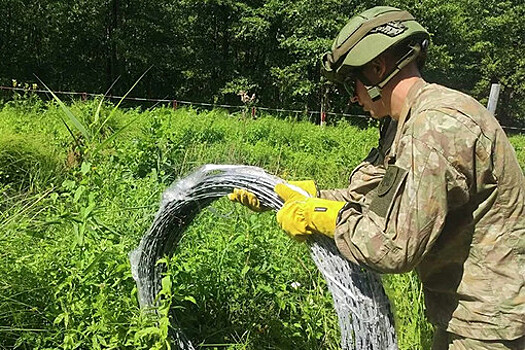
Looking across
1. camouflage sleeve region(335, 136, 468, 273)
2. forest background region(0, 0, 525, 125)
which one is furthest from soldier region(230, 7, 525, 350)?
forest background region(0, 0, 525, 125)

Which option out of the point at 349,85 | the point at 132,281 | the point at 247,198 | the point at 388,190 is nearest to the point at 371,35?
the point at 349,85

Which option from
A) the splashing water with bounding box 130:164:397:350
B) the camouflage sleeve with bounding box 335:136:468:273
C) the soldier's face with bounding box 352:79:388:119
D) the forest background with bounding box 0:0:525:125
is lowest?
the forest background with bounding box 0:0:525:125

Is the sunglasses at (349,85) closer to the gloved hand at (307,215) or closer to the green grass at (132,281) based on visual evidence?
the gloved hand at (307,215)

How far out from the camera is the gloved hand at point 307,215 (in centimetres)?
168

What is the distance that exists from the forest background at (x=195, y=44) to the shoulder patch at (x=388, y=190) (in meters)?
17.9

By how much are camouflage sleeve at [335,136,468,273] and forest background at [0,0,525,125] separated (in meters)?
17.9

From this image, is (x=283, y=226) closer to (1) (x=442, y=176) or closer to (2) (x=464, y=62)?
(1) (x=442, y=176)

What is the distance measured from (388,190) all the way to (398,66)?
386 millimetres

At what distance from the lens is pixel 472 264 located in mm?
1551

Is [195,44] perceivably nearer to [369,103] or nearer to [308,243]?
[308,243]

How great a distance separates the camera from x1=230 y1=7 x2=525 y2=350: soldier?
1.35m

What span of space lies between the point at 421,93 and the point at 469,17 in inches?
1093

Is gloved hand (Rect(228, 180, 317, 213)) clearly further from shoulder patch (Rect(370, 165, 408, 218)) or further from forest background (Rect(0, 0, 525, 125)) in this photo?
forest background (Rect(0, 0, 525, 125))

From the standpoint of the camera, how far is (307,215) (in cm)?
175
